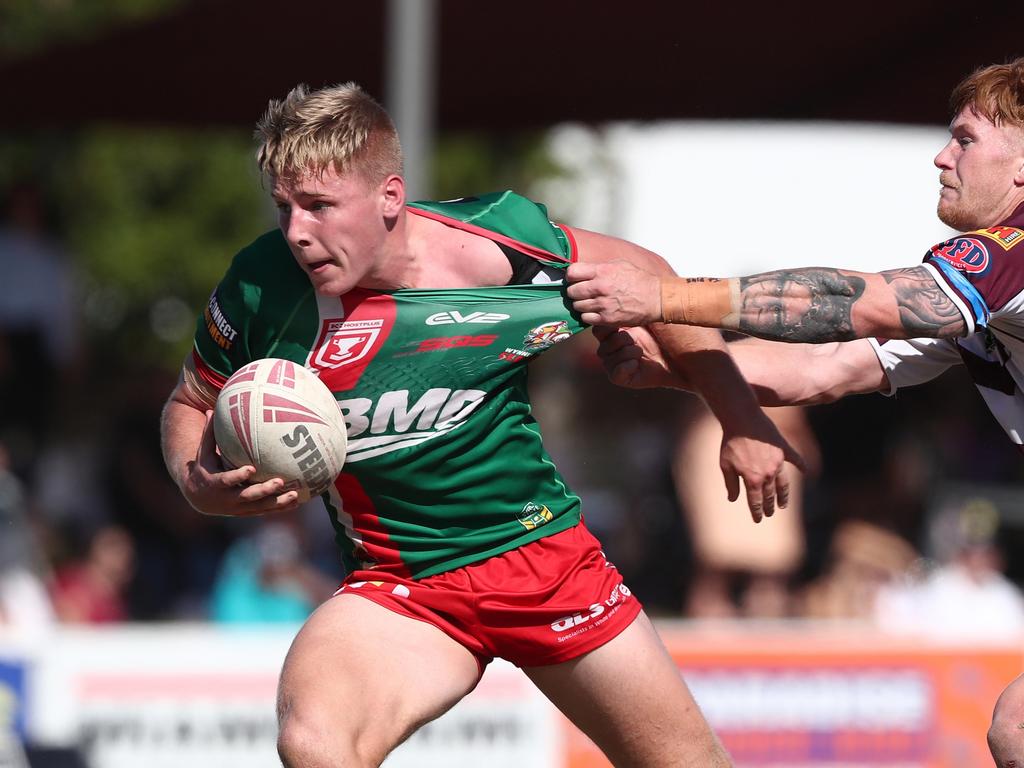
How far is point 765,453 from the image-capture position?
4730mm

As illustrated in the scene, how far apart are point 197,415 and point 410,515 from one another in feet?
2.39

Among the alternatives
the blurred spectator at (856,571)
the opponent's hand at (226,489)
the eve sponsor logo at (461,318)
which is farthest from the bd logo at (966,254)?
the blurred spectator at (856,571)

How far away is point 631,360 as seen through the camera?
466 cm

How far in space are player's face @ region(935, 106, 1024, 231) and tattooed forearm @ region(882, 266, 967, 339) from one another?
417 millimetres

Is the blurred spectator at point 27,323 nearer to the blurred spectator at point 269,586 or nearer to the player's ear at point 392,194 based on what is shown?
the blurred spectator at point 269,586

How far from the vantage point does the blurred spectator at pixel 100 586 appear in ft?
33.2

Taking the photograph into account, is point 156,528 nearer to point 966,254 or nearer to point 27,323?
point 27,323

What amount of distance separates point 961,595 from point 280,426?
734 centimetres

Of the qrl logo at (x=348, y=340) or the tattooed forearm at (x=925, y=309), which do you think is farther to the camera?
the qrl logo at (x=348, y=340)

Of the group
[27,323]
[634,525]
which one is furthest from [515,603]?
[27,323]

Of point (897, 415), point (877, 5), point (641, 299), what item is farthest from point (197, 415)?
point (897, 415)

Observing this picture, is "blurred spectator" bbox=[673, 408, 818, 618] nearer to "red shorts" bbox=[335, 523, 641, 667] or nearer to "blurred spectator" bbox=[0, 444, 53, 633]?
"blurred spectator" bbox=[0, 444, 53, 633]

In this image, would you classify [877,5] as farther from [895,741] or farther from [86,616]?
[86,616]

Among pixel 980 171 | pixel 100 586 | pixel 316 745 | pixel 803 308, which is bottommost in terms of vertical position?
pixel 100 586
